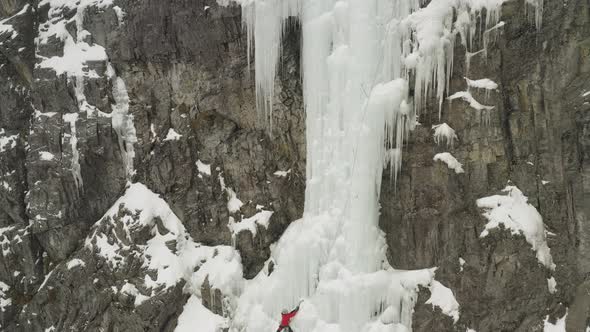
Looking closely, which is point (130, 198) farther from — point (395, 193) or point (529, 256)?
point (529, 256)

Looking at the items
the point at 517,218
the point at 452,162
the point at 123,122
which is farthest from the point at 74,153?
the point at 517,218

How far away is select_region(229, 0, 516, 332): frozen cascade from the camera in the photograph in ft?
32.3

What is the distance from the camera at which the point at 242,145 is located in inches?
478

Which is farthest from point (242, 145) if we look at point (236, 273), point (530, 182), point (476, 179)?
point (530, 182)

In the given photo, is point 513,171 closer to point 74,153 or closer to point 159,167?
point 159,167

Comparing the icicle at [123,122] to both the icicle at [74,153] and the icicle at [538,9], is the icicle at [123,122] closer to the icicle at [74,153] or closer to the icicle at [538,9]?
the icicle at [74,153]

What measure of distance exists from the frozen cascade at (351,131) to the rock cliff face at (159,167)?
42 centimetres

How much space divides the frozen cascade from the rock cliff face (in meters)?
0.42

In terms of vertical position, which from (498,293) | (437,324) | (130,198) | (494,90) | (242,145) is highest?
(494,90)

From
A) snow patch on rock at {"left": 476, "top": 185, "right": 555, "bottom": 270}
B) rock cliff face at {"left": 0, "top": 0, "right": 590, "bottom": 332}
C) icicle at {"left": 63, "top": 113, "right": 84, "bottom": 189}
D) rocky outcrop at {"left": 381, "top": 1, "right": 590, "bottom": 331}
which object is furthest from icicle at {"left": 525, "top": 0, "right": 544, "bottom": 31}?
icicle at {"left": 63, "top": 113, "right": 84, "bottom": 189}

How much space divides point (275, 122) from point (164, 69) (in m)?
3.09

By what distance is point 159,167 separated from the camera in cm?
1248

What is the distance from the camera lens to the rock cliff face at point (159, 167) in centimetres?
1018

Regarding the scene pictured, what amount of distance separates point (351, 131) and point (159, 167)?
5010 mm
